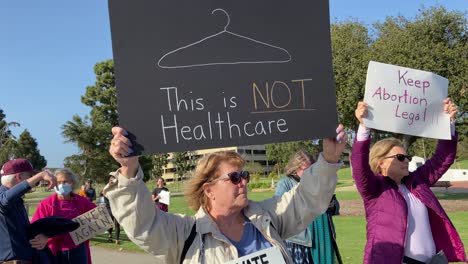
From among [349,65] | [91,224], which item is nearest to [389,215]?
[91,224]

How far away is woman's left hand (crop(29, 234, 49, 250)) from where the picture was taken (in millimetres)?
4945

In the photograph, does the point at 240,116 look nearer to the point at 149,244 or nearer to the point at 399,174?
the point at 149,244

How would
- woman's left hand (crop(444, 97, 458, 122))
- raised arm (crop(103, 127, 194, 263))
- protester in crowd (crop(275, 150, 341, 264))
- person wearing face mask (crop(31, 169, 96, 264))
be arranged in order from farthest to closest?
1. person wearing face mask (crop(31, 169, 96, 264))
2. protester in crowd (crop(275, 150, 341, 264))
3. woman's left hand (crop(444, 97, 458, 122))
4. raised arm (crop(103, 127, 194, 263))

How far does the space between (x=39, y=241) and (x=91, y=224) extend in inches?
22.7

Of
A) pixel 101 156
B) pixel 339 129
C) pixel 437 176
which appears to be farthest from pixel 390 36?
pixel 101 156

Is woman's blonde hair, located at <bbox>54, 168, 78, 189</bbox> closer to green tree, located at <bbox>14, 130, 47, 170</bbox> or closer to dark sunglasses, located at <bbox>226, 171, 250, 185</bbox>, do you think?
dark sunglasses, located at <bbox>226, 171, 250, 185</bbox>

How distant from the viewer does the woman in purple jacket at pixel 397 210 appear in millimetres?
3613

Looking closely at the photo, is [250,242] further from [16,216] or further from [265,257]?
[16,216]

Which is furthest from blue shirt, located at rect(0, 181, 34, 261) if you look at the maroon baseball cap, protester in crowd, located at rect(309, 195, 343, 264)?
protester in crowd, located at rect(309, 195, 343, 264)

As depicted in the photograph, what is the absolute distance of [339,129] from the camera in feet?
9.20

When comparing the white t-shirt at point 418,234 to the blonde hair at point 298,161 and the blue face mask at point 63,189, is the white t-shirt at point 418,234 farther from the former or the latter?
the blue face mask at point 63,189

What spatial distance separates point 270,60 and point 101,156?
35420 millimetres

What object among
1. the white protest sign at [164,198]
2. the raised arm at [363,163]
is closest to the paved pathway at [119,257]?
the white protest sign at [164,198]

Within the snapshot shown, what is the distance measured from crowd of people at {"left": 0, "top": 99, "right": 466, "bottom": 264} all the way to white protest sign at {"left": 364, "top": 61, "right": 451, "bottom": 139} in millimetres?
113
